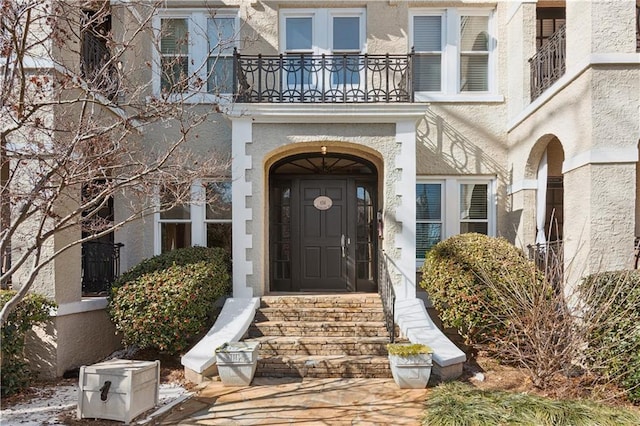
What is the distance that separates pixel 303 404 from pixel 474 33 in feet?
29.3

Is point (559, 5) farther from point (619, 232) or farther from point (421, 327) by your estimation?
point (421, 327)

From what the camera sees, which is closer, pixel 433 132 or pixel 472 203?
pixel 433 132

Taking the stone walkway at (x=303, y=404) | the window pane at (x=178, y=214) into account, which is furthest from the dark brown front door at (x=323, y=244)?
the stone walkway at (x=303, y=404)

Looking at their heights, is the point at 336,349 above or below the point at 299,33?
below

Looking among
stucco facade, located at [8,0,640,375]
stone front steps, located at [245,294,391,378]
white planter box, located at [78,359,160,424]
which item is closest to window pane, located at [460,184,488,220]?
stucco facade, located at [8,0,640,375]

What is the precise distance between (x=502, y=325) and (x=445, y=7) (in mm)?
7269

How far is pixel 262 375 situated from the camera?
697 cm

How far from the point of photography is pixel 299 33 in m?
10.2

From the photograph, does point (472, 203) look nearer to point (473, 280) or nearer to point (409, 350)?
point (473, 280)

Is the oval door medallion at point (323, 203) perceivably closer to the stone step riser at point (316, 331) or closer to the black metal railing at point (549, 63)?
the stone step riser at point (316, 331)

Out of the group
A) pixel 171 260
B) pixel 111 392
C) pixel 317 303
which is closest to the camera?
pixel 111 392

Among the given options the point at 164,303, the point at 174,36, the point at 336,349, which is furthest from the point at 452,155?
the point at 174,36

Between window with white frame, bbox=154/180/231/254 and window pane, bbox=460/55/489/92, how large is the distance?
604cm

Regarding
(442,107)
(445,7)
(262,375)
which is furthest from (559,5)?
(262,375)
